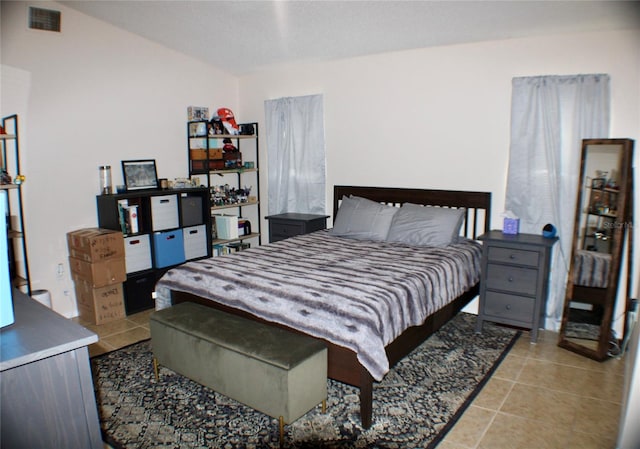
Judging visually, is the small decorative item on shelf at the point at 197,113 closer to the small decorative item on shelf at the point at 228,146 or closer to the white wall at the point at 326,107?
the white wall at the point at 326,107

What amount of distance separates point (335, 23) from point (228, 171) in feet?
6.84

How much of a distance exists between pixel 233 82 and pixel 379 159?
85.9 inches

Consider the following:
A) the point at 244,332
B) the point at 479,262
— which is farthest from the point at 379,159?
the point at 244,332

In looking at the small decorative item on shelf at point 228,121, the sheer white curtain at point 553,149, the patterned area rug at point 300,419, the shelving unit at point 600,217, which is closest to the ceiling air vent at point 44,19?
the small decorative item on shelf at point 228,121

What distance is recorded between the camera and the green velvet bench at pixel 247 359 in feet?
7.30

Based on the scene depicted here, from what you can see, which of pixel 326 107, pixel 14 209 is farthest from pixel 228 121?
pixel 14 209

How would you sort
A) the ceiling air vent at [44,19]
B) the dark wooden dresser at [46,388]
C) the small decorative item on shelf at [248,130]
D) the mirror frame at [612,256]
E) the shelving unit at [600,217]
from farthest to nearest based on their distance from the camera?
1. the small decorative item on shelf at [248,130]
2. the ceiling air vent at [44,19]
3. the shelving unit at [600,217]
4. the mirror frame at [612,256]
5. the dark wooden dresser at [46,388]

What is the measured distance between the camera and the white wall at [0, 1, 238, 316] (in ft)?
12.0

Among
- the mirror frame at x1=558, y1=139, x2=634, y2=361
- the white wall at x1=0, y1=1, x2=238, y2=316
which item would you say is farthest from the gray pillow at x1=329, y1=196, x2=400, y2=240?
the white wall at x1=0, y1=1, x2=238, y2=316

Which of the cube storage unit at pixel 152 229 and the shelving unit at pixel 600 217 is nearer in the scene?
the shelving unit at pixel 600 217

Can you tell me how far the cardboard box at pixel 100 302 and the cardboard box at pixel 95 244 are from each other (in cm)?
26

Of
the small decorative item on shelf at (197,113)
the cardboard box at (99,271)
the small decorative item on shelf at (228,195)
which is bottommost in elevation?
the cardboard box at (99,271)

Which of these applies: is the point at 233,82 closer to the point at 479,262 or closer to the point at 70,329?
the point at 479,262

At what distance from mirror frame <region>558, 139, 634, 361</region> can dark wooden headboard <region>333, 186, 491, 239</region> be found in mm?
773
